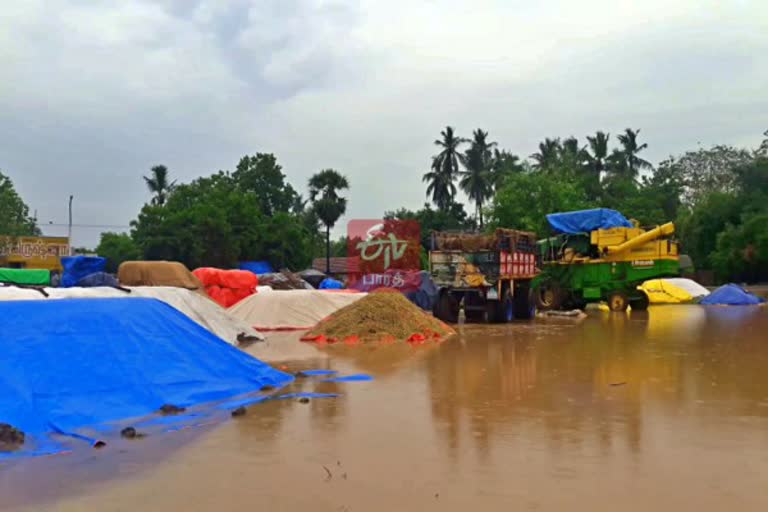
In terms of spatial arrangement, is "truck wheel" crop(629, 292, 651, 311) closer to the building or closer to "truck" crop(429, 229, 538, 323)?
"truck" crop(429, 229, 538, 323)

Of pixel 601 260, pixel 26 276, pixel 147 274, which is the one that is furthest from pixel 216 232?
pixel 147 274

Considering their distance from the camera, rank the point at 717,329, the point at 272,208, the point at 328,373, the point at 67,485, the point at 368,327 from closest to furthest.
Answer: the point at 67,485 < the point at 328,373 < the point at 368,327 < the point at 717,329 < the point at 272,208

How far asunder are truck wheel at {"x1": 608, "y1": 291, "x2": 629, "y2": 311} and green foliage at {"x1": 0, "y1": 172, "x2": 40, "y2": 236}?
112 feet

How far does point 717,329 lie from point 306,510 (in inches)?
652

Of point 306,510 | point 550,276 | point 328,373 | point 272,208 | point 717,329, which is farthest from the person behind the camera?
point 272,208

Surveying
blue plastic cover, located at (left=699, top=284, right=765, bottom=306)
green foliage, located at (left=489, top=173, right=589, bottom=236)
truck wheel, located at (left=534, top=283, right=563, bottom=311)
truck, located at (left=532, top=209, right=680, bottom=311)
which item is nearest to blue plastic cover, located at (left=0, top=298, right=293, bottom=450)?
truck, located at (left=532, top=209, right=680, bottom=311)

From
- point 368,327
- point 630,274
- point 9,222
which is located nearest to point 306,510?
point 368,327

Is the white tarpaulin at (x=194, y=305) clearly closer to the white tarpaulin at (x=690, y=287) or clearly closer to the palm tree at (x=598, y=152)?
the white tarpaulin at (x=690, y=287)

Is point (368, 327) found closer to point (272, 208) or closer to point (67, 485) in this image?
point (67, 485)

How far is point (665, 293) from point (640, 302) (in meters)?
9.90

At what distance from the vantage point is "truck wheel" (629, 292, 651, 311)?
27.7 m

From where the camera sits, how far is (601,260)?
2683 centimetres

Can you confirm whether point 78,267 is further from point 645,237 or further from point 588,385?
point 645,237

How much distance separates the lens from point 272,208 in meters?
58.9
